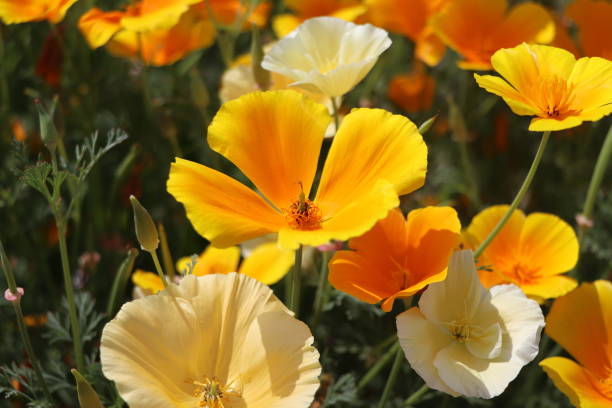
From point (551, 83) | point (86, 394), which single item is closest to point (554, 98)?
point (551, 83)

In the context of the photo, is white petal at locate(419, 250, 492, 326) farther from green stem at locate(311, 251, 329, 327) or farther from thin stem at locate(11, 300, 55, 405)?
thin stem at locate(11, 300, 55, 405)

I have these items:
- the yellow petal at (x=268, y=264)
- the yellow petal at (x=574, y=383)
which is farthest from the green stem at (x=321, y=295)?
the yellow petal at (x=574, y=383)

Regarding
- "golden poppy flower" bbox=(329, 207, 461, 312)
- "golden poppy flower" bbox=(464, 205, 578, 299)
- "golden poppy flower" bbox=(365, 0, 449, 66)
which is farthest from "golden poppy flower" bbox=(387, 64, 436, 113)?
"golden poppy flower" bbox=(329, 207, 461, 312)

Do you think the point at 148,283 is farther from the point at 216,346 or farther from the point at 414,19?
the point at 414,19

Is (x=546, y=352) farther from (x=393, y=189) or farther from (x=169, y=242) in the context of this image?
(x=169, y=242)

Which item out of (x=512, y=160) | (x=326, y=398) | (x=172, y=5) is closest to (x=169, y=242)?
(x=172, y=5)

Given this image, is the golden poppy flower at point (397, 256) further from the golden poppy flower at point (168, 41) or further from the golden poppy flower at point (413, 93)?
the golden poppy flower at point (413, 93)
